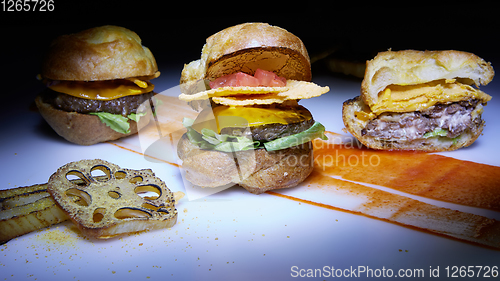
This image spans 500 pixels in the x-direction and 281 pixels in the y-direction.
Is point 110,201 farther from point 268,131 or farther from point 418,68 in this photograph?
point 418,68

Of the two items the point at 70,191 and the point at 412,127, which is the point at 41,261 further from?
the point at 412,127

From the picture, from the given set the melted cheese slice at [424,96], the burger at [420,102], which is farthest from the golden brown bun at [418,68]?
the melted cheese slice at [424,96]

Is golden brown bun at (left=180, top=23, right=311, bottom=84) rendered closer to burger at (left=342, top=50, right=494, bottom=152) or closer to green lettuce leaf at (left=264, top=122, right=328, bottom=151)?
green lettuce leaf at (left=264, top=122, right=328, bottom=151)

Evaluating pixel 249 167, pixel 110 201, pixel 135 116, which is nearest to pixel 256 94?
pixel 249 167

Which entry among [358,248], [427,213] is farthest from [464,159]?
[358,248]

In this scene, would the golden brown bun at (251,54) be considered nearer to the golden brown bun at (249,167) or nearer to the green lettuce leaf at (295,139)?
the green lettuce leaf at (295,139)

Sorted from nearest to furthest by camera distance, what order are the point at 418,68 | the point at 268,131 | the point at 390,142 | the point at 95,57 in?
the point at 268,131 → the point at 418,68 → the point at 95,57 → the point at 390,142
